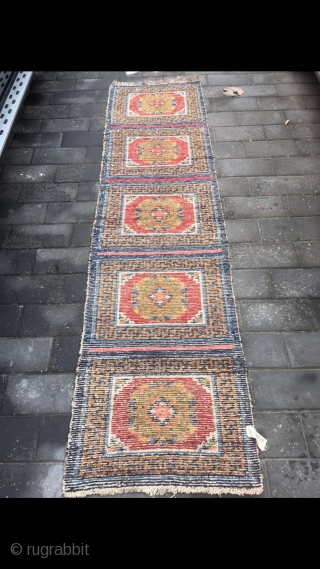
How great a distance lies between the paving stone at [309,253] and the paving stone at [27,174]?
2.08 m

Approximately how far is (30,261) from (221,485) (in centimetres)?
193

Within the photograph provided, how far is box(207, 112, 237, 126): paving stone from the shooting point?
13.5 feet

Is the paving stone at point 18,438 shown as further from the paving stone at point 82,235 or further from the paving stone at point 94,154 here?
the paving stone at point 94,154

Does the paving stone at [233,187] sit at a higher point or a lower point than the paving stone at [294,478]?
higher

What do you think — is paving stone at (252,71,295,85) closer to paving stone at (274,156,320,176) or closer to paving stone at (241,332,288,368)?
paving stone at (274,156,320,176)

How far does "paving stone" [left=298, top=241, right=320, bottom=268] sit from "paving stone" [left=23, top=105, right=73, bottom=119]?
102 inches

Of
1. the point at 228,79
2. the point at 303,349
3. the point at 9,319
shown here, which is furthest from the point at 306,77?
the point at 9,319

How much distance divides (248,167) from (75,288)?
1791 mm

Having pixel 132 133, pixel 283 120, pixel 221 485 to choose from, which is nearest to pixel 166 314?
pixel 221 485

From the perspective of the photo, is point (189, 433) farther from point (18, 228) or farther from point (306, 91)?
point (306, 91)

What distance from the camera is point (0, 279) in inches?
121

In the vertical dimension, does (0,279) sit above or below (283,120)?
below

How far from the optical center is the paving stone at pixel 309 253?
3064 mm

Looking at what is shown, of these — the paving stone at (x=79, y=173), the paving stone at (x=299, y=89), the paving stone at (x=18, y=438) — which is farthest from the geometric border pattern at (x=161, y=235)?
the paving stone at (x=299, y=89)
